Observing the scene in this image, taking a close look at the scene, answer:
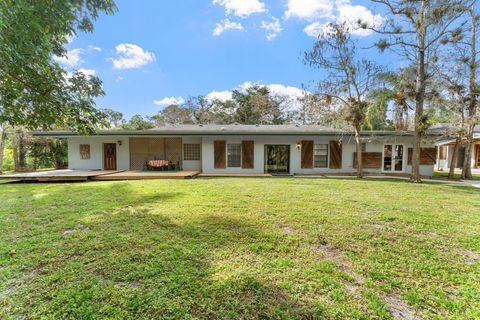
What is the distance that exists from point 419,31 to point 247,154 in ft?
27.9

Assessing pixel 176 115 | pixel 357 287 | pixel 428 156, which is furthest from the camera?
pixel 176 115

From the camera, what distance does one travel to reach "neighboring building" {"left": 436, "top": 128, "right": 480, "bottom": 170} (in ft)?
51.9

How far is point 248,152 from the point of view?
1179 cm

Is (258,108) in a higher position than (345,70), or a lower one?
higher

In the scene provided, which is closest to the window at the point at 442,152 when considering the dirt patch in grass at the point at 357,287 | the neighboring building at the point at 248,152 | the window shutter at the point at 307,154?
the neighboring building at the point at 248,152

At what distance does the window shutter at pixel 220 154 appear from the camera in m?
11.8

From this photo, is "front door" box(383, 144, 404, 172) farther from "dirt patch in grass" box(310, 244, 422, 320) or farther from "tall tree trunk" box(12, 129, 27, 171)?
"tall tree trunk" box(12, 129, 27, 171)

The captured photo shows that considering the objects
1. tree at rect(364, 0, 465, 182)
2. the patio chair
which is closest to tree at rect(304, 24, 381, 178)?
tree at rect(364, 0, 465, 182)

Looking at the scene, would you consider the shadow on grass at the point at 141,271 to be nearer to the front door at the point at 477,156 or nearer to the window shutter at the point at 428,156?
the window shutter at the point at 428,156

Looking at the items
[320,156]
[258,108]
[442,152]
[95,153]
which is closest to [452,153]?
[442,152]

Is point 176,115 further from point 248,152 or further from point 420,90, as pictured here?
point 420,90

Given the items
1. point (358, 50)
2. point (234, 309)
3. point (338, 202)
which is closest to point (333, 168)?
point (358, 50)

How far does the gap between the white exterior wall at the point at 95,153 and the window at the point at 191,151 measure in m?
3.08

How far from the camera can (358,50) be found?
962 centimetres
